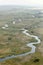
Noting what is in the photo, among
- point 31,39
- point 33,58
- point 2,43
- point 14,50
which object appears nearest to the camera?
point 33,58

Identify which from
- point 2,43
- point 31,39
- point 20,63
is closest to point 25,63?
point 20,63

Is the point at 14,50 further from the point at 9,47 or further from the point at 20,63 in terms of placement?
the point at 20,63

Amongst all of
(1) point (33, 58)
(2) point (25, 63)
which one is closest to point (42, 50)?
(1) point (33, 58)

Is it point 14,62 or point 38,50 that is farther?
point 38,50

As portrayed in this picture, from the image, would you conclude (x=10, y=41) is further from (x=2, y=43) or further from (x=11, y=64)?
(x=11, y=64)

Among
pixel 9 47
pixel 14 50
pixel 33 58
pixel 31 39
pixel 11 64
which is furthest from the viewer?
pixel 31 39

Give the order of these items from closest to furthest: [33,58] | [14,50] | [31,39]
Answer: [33,58]
[14,50]
[31,39]

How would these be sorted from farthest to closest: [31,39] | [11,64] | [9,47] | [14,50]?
[31,39] → [9,47] → [14,50] → [11,64]

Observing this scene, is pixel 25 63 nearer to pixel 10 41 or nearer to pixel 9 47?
pixel 9 47
